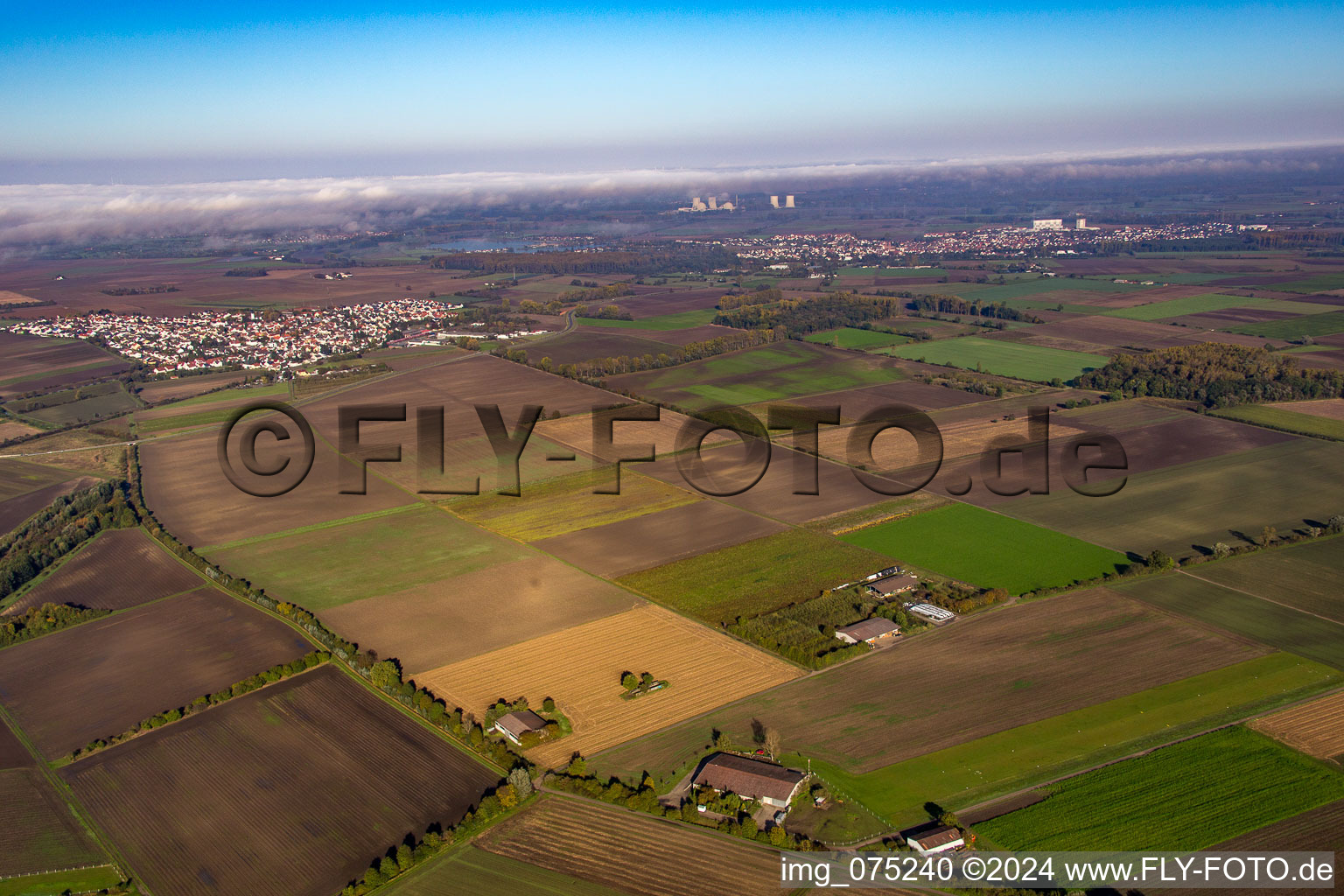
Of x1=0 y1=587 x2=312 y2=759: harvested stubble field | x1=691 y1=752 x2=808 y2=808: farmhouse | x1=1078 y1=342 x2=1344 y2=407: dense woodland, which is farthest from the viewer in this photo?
x1=1078 y1=342 x2=1344 y2=407: dense woodland

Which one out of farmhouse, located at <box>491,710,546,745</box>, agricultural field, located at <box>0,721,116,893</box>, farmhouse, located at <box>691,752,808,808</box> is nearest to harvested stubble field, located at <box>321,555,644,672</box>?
farmhouse, located at <box>491,710,546,745</box>

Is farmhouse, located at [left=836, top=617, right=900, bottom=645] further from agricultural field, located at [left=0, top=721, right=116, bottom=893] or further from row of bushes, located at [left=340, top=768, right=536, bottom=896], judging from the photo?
agricultural field, located at [left=0, top=721, right=116, bottom=893]

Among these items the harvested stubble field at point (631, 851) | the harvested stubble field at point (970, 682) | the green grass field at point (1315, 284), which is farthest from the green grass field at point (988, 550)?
the green grass field at point (1315, 284)

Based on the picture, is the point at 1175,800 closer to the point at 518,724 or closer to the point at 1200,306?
the point at 518,724

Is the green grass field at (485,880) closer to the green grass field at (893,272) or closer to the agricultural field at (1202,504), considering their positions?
the agricultural field at (1202,504)

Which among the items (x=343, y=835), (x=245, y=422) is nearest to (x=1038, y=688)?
(x=343, y=835)
